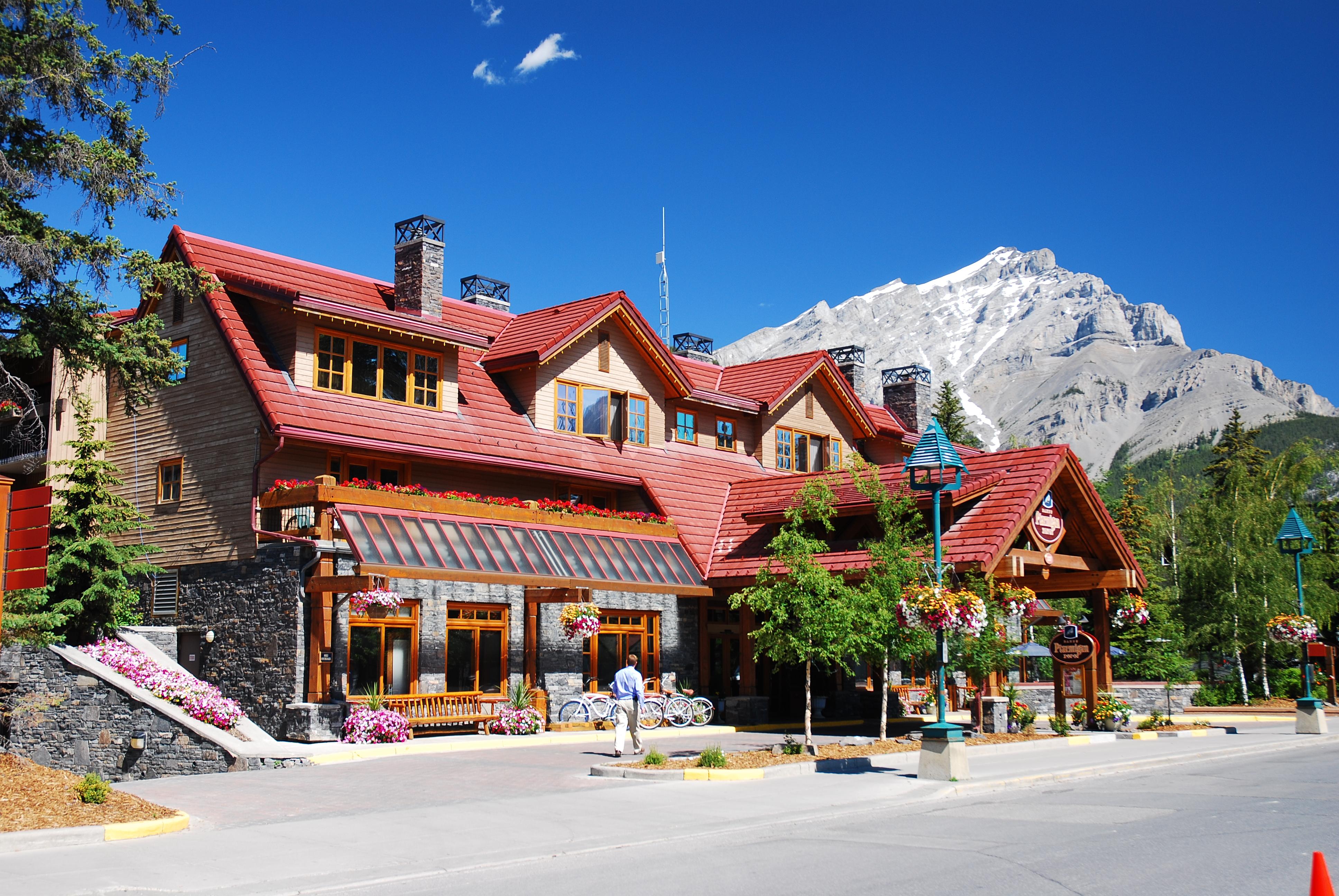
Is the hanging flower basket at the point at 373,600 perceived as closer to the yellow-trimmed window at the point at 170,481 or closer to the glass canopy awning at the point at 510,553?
the glass canopy awning at the point at 510,553

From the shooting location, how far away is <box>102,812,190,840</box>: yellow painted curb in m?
11.5

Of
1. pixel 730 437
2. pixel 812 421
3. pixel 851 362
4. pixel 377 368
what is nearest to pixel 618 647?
pixel 377 368

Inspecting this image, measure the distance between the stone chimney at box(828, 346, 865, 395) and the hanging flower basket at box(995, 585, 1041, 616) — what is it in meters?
20.6

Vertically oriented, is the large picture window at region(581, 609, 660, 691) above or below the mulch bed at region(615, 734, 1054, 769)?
above

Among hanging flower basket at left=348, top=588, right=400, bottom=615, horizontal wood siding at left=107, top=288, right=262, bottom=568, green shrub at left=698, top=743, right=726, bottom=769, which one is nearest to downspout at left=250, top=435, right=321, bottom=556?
horizontal wood siding at left=107, top=288, right=262, bottom=568

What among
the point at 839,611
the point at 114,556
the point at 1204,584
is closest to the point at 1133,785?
the point at 839,611

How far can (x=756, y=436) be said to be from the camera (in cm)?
3597

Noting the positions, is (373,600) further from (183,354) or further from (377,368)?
(183,354)

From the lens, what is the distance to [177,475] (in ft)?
85.6

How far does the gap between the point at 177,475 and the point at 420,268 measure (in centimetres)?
754

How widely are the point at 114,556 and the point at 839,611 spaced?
14.6 metres

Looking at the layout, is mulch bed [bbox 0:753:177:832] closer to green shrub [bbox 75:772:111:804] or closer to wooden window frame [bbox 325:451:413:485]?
green shrub [bbox 75:772:111:804]

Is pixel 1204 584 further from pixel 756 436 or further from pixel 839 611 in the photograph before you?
pixel 839 611

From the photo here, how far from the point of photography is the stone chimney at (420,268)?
29.0 metres
